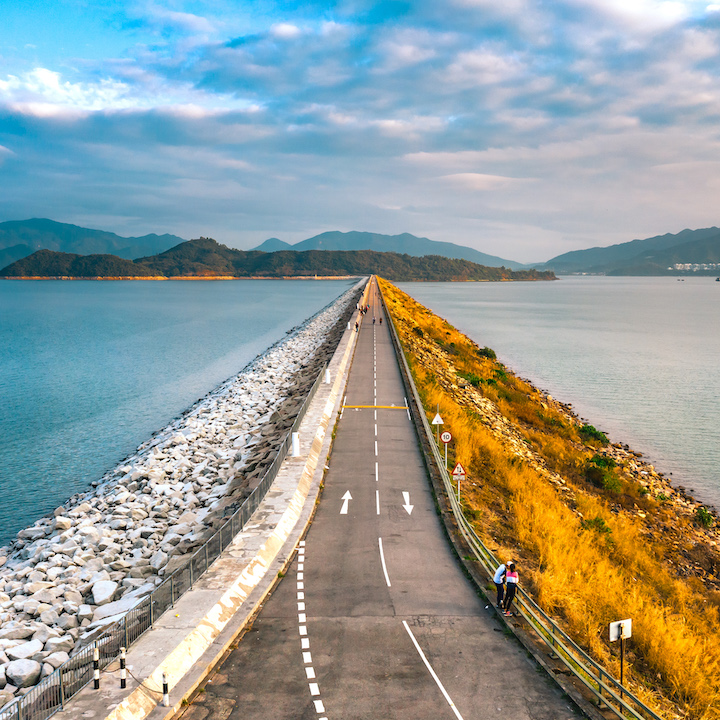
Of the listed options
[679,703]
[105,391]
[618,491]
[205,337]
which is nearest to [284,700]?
[679,703]

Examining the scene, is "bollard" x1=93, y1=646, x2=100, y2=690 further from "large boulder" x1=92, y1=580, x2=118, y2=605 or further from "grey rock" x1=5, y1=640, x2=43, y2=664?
"large boulder" x1=92, y1=580, x2=118, y2=605

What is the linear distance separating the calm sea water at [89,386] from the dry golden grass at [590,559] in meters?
18.7

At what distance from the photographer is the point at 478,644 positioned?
11.6 meters

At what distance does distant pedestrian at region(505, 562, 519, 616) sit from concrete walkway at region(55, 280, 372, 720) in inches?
214

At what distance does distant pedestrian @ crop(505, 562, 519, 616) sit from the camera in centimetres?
1242

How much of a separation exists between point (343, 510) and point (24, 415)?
34604 mm

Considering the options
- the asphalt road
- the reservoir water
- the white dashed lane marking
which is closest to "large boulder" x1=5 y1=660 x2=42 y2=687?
the asphalt road

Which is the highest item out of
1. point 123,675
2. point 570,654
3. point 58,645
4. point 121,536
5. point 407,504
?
point 123,675

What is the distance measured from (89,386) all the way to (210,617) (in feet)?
159

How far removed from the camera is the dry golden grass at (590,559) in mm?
11750

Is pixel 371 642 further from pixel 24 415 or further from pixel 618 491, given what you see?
pixel 24 415

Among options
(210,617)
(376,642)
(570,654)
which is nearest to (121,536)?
(210,617)

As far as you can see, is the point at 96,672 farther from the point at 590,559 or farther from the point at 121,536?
the point at 590,559

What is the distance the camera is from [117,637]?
10.3 meters
